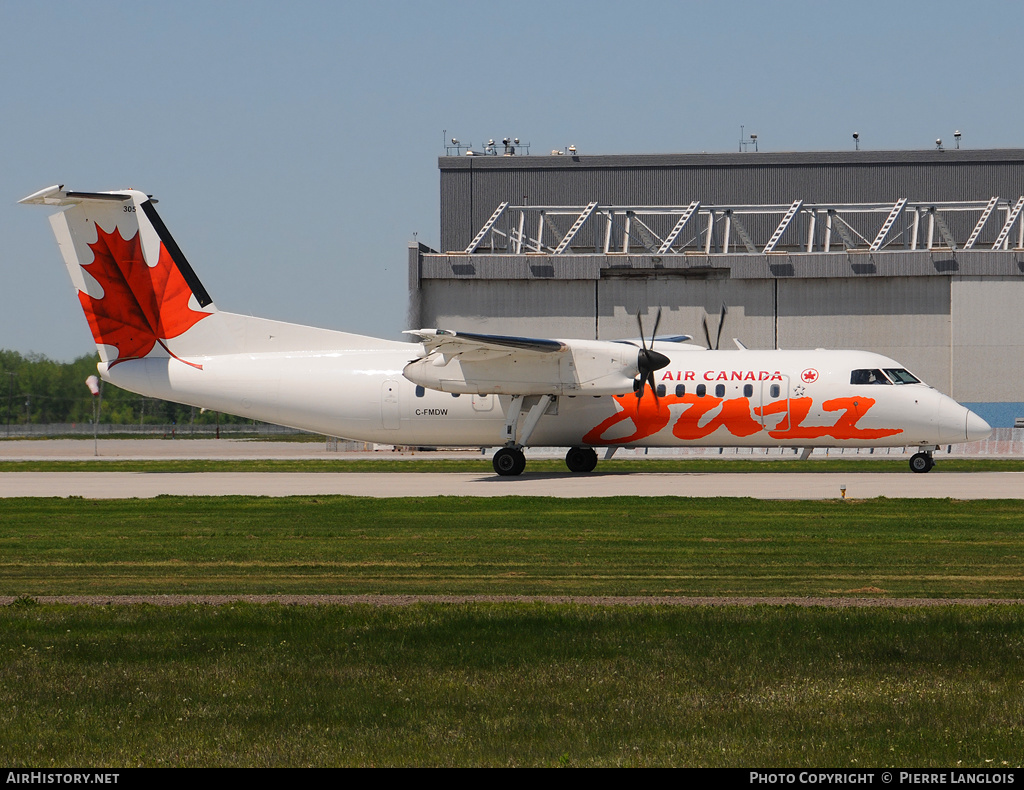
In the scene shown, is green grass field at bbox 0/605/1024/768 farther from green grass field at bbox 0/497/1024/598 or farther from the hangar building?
the hangar building

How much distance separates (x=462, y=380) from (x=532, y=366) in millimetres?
2045

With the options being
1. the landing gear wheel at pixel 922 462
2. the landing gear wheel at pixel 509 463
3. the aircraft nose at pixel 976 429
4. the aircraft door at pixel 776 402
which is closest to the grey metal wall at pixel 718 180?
the landing gear wheel at pixel 509 463

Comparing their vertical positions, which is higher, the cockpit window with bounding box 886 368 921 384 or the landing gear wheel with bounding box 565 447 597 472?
the cockpit window with bounding box 886 368 921 384

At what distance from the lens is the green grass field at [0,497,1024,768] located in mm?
7496

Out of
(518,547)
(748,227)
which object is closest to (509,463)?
(518,547)

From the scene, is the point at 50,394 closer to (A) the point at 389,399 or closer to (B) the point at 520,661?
(A) the point at 389,399

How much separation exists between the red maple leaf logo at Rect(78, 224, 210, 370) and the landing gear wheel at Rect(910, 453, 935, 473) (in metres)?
21.4

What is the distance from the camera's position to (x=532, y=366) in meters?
32.8

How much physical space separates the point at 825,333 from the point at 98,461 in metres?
38.6

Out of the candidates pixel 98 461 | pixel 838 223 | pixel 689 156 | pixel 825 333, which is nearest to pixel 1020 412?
pixel 825 333

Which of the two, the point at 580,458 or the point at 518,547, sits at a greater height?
the point at 518,547

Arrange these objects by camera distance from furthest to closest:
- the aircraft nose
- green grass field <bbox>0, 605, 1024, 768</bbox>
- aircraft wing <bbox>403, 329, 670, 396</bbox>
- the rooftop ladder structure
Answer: the rooftop ladder structure
aircraft wing <bbox>403, 329, 670, 396</bbox>
the aircraft nose
green grass field <bbox>0, 605, 1024, 768</bbox>

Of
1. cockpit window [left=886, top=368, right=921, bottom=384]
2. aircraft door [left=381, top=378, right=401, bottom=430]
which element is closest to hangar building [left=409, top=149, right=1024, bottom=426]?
cockpit window [left=886, top=368, right=921, bottom=384]

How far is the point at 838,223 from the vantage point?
72438 millimetres
